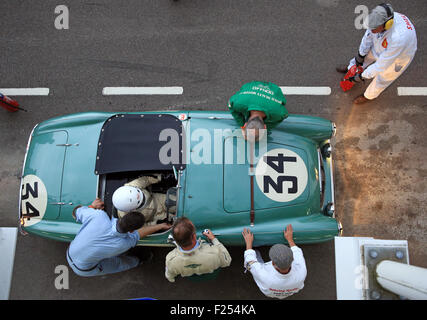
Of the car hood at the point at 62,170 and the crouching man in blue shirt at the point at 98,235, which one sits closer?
the crouching man in blue shirt at the point at 98,235

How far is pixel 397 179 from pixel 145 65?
444cm

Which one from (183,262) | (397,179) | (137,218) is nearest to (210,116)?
(137,218)

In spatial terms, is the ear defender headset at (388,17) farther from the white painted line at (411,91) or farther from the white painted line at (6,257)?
the white painted line at (6,257)

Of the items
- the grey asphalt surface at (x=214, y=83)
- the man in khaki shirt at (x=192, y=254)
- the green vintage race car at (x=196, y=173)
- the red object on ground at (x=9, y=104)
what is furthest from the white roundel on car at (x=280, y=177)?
the red object on ground at (x=9, y=104)

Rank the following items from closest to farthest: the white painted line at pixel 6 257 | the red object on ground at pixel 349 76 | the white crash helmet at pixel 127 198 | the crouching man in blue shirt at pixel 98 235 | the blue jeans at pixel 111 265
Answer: the white crash helmet at pixel 127 198 < the crouching man in blue shirt at pixel 98 235 < the blue jeans at pixel 111 265 < the white painted line at pixel 6 257 < the red object on ground at pixel 349 76

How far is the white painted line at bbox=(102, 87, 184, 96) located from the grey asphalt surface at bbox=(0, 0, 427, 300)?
0.29ft

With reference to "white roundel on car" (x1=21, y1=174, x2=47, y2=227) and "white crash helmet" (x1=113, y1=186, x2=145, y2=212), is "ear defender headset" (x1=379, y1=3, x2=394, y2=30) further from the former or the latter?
"white roundel on car" (x1=21, y1=174, x2=47, y2=227)

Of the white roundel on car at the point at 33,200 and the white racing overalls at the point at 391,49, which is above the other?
the white racing overalls at the point at 391,49

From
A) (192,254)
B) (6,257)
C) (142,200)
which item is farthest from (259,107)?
(6,257)

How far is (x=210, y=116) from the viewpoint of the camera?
11.4 ft

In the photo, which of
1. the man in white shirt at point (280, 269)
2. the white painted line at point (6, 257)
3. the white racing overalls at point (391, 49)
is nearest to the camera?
the man in white shirt at point (280, 269)

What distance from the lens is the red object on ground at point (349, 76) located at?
13.4 feet

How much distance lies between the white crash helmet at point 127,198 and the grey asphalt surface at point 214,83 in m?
1.53

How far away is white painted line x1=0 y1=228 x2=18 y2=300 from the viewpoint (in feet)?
12.0
